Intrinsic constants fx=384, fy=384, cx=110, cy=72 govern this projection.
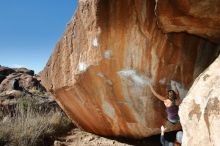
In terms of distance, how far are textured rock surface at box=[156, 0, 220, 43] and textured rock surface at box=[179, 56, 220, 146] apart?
25.5 inches

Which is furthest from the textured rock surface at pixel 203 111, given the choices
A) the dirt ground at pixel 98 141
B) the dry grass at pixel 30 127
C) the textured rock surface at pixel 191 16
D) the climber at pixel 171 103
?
the dry grass at pixel 30 127

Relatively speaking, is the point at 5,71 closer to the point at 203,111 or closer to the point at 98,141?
the point at 98,141

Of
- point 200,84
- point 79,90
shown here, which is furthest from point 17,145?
point 200,84

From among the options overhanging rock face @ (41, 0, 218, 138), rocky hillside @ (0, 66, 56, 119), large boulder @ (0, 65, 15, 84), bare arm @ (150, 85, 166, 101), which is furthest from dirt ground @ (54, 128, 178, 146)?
large boulder @ (0, 65, 15, 84)

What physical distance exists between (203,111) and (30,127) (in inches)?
186

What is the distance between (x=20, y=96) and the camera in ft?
36.5

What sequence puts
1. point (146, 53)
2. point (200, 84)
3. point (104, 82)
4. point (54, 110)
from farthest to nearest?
point (54, 110)
point (104, 82)
point (146, 53)
point (200, 84)

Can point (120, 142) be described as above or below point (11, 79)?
below

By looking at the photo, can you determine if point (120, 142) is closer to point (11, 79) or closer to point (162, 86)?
point (162, 86)

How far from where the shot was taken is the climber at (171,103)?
6.47 meters

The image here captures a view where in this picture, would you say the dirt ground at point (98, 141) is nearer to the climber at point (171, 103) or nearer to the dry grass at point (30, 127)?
the dry grass at point (30, 127)

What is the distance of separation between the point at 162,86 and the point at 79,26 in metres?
1.80

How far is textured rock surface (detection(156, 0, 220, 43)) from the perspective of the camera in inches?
208

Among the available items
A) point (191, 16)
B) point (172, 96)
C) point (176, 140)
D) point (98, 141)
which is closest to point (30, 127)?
point (98, 141)
